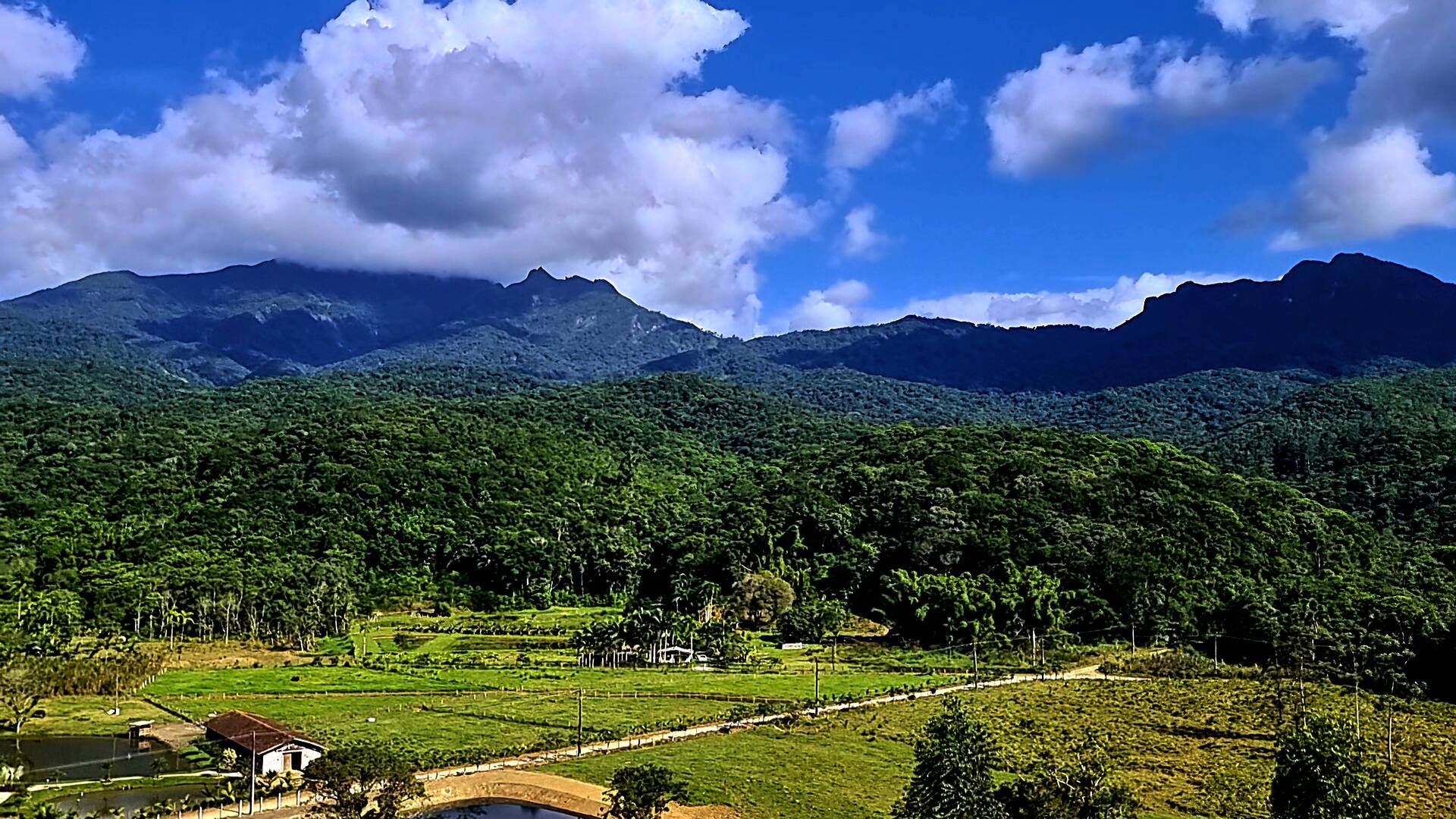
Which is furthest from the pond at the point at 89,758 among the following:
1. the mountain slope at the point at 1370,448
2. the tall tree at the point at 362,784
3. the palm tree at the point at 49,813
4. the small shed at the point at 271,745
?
the mountain slope at the point at 1370,448

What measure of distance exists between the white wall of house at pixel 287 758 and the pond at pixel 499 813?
267 inches

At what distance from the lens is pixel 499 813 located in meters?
39.4

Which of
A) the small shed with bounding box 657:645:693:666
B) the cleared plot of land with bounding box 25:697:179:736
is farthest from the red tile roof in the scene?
the small shed with bounding box 657:645:693:666

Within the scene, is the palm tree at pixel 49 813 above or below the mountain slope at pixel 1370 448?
below

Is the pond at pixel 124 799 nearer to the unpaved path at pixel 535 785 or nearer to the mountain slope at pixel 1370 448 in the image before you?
the unpaved path at pixel 535 785

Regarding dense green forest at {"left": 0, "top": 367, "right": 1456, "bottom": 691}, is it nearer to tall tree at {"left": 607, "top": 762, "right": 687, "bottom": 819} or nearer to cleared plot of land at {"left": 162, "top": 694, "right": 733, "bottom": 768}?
cleared plot of land at {"left": 162, "top": 694, "right": 733, "bottom": 768}

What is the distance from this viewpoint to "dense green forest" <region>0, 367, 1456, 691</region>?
80188 mm

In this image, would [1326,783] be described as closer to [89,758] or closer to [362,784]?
[362,784]

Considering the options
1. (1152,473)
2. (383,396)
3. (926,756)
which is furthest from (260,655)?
(383,396)

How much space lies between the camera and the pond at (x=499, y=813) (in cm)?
3891

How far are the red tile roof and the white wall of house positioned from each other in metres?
0.27

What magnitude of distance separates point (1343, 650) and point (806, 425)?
380 feet

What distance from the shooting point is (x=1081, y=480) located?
106812 millimetres

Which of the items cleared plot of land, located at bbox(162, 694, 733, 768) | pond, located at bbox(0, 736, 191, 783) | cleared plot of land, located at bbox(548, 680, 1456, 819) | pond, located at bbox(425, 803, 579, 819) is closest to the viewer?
pond, located at bbox(425, 803, 579, 819)
